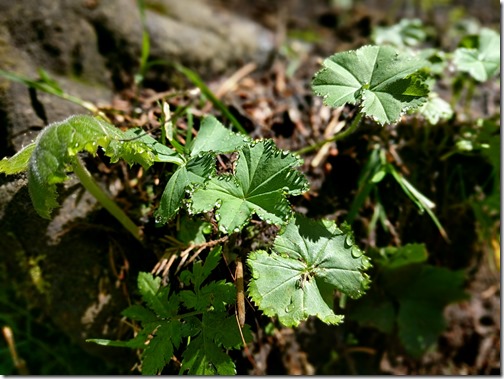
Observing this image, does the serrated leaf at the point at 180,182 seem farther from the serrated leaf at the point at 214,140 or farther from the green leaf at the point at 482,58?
the green leaf at the point at 482,58

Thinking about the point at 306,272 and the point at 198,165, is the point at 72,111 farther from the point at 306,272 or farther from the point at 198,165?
the point at 306,272

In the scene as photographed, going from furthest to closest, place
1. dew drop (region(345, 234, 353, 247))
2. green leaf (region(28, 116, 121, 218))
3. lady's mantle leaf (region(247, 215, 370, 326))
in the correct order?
dew drop (region(345, 234, 353, 247)) → lady's mantle leaf (region(247, 215, 370, 326)) → green leaf (region(28, 116, 121, 218))

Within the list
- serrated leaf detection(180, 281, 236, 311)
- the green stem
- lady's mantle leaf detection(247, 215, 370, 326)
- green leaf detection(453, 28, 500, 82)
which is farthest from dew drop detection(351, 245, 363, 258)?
green leaf detection(453, 28, 500, 82)

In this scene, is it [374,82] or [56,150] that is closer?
[56,150]

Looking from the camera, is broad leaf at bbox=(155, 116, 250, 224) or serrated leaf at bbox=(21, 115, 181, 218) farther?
broad leaf at bbox=(155, 116, 250, 224)

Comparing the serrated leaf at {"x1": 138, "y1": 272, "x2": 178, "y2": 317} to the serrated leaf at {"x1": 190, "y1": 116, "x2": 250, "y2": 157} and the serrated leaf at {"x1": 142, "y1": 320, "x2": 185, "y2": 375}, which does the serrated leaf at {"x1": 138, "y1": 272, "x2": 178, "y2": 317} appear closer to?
the serrated leaf at {"x1": 142, "y1": 320, "x2": 185, "y2": 375}

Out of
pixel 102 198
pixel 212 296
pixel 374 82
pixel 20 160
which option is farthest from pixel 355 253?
pixel 20 160

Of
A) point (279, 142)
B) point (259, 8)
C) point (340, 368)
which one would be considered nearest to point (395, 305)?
point (340, 368)
